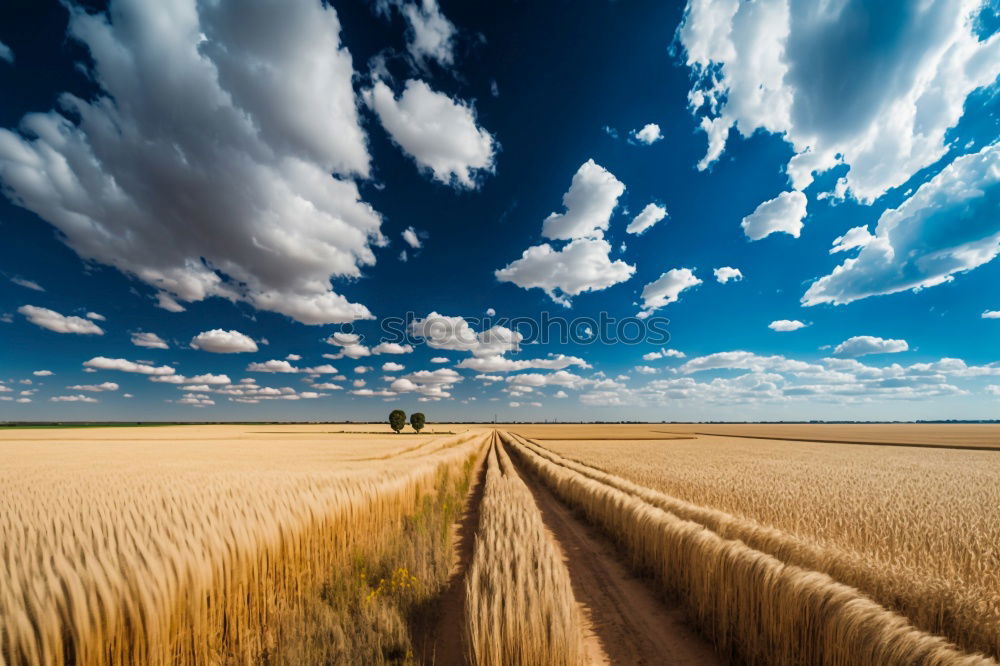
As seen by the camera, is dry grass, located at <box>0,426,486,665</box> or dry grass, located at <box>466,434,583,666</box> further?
dry grass, located at <box>466,434,583,666</box>

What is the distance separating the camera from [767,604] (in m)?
3.95

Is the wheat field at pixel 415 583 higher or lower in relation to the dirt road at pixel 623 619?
higher

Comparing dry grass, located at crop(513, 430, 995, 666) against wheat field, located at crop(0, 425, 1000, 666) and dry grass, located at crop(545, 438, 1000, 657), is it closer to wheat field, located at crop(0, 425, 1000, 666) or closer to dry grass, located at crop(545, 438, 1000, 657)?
wheat field, located at crop(0, 425, 1000, 666)

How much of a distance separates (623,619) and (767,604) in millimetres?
2049

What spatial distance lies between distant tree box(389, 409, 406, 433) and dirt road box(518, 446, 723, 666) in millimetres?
76379

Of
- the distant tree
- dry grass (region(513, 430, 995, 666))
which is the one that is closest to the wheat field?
dry grass (region(513, 430, 995, 666))

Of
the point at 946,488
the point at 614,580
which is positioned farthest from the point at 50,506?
the point at 946,488

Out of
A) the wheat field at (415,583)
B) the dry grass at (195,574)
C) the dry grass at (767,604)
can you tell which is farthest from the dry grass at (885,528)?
the dry grass at (195,574)

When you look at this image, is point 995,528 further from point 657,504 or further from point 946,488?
point 946,488

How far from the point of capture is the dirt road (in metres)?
4.34

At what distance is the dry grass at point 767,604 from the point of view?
2836 millimetres

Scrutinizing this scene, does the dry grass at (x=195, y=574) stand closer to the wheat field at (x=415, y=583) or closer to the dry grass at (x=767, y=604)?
A: the wheat field at (x=415, y=583)

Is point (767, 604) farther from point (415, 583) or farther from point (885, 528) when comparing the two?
point (885, 528)

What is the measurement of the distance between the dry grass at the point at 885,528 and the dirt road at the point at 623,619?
1.71m
